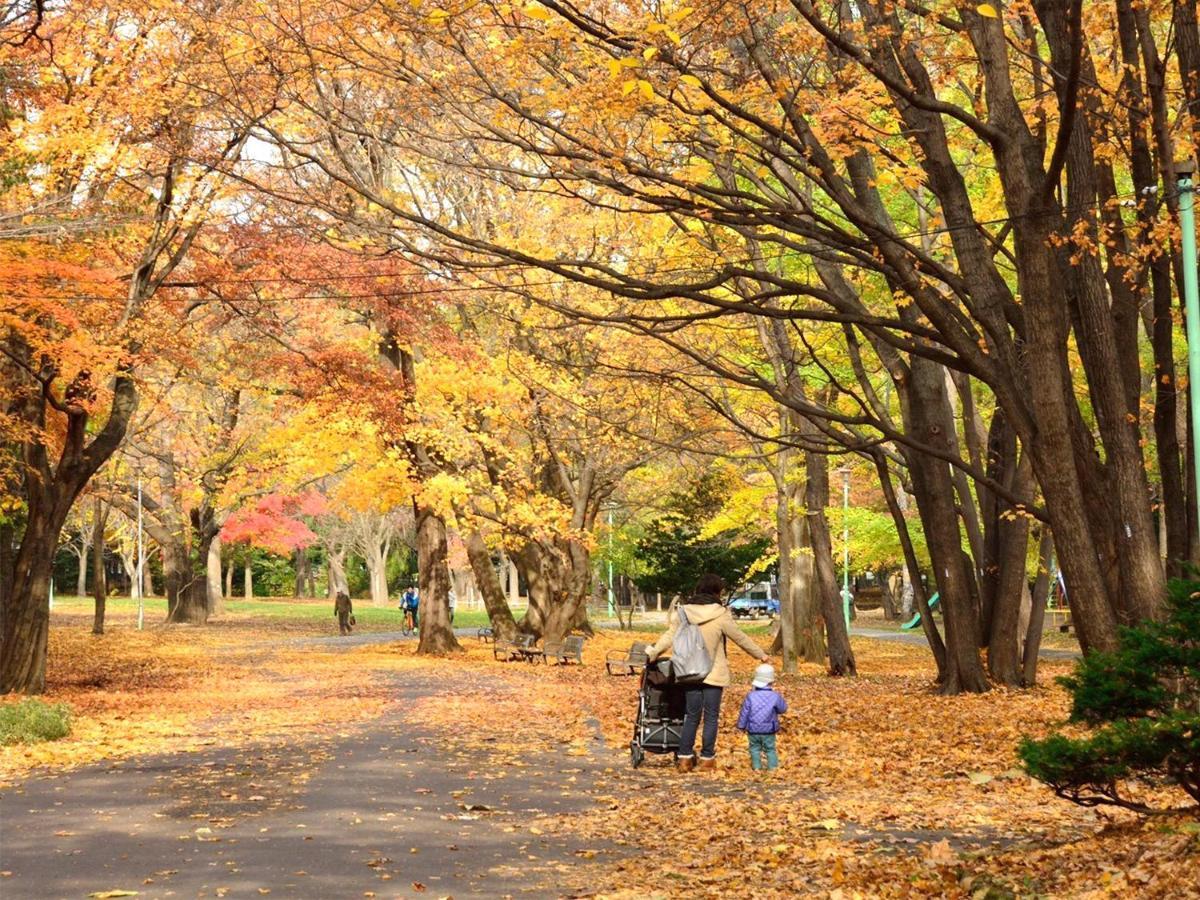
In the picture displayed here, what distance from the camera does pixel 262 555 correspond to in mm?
89750

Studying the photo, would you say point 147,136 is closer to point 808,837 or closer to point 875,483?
point 808,837

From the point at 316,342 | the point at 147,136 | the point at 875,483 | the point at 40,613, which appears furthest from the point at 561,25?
the point at 875,483


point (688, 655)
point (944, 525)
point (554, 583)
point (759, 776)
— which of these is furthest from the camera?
point (554, 583)

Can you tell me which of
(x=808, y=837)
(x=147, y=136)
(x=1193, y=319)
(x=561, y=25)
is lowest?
(x=808, y=837)

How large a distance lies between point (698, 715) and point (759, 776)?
78cm

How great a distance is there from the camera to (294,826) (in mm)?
9391

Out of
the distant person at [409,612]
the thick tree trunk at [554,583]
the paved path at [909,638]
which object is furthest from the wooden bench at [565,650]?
the distant person at [409,612]

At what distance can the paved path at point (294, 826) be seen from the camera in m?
7.54

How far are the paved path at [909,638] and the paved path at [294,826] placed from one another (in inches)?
1038

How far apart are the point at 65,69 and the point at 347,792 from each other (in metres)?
13.2

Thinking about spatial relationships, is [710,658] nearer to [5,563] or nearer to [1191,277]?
[1191,277]

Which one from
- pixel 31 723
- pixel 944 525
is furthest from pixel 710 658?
pixel 944 525

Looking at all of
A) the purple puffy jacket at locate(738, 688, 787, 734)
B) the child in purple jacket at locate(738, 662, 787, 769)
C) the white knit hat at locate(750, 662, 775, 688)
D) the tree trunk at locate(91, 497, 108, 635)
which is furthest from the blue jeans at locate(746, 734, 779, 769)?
the tree trunk at locate(91, 497, 108, 635)

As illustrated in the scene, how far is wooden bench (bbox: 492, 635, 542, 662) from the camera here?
33.6 meters
